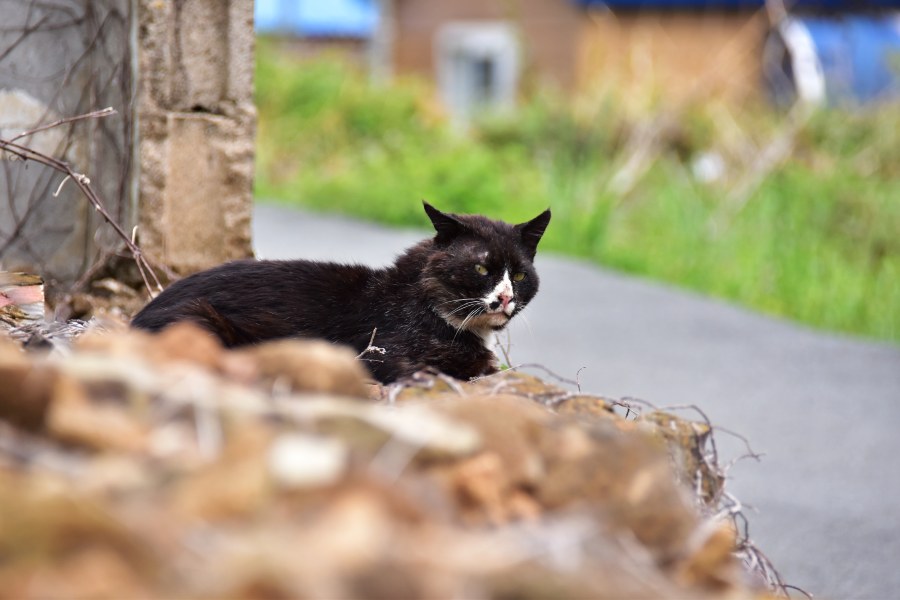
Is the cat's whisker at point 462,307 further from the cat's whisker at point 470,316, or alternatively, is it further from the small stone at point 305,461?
the small stone at point 305,461

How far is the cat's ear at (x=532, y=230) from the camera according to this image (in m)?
3.30

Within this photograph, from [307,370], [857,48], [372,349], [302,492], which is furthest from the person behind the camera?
[857,48]

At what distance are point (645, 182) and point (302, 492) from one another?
11.1 m

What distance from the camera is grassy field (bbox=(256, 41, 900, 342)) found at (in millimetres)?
9883

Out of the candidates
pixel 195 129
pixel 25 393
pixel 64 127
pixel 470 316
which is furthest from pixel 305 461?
pixel 195 129

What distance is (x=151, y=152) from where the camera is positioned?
4.16 metres

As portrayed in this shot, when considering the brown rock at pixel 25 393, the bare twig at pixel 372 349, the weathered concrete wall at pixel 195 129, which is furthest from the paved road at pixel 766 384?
the brown rock at pixel 25 393

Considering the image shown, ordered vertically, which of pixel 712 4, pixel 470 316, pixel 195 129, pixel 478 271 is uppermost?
pixel 712 4

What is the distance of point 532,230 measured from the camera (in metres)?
3.33

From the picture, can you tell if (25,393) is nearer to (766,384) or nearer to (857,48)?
(766,384)

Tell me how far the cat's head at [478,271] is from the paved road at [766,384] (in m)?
1.54

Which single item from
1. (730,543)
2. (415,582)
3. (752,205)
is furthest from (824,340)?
(415,582)

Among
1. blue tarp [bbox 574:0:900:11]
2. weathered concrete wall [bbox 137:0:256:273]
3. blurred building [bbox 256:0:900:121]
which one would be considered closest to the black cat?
weathered concrete wall [bbox 137:0:256:273]

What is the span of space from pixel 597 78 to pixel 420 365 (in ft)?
41.5
